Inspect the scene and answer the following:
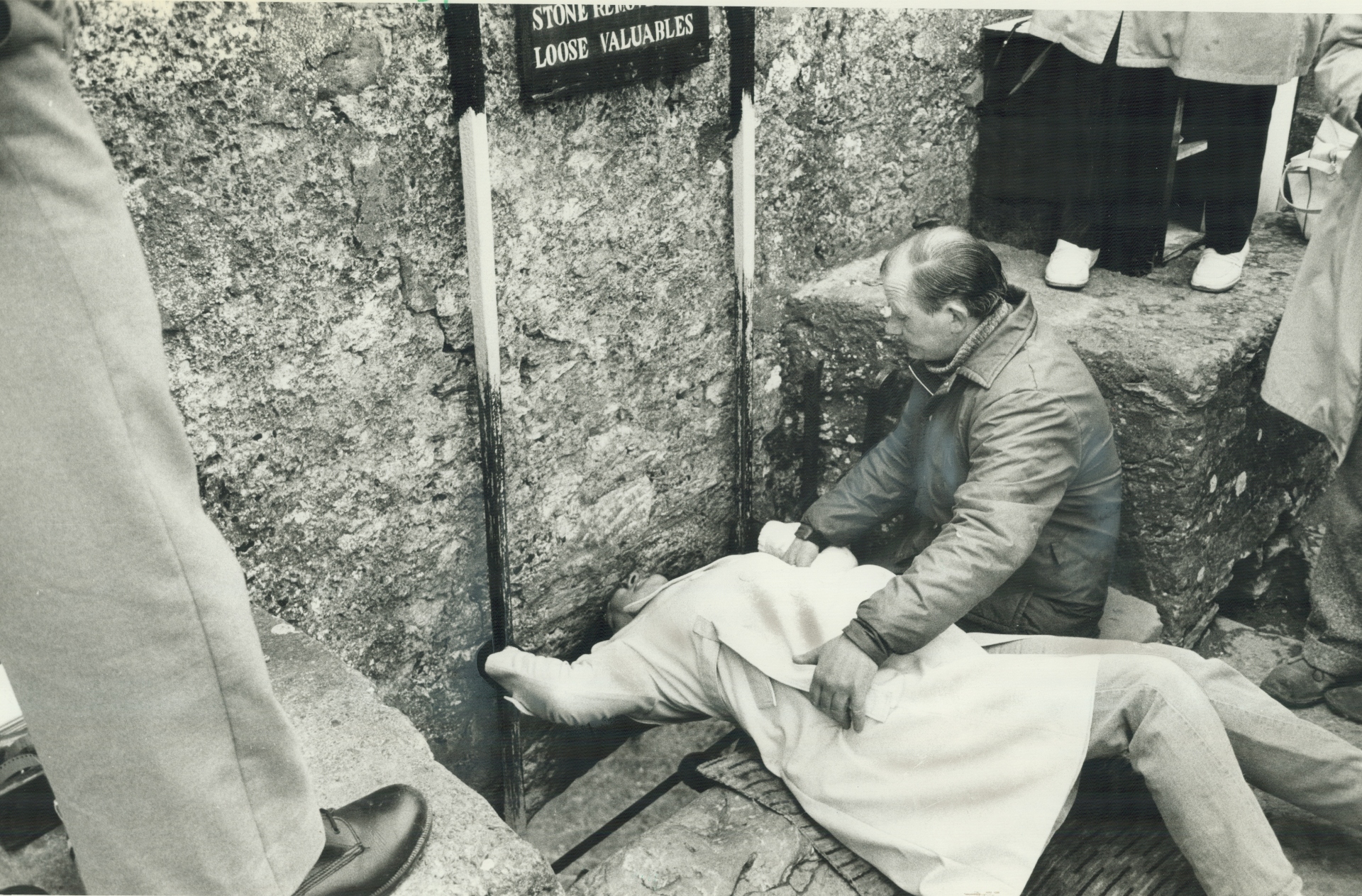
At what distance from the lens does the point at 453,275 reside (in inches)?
86.6

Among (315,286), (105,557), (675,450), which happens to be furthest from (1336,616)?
(105,557)

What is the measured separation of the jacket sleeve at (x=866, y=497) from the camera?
2.56 m

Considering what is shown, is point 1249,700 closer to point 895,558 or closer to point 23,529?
point 895,558

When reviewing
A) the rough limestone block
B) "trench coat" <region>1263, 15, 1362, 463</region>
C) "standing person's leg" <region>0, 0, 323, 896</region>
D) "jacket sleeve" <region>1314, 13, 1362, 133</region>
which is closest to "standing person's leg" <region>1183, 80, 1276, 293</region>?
"trench coat" <region>1263, 15, 1362, 463</region>

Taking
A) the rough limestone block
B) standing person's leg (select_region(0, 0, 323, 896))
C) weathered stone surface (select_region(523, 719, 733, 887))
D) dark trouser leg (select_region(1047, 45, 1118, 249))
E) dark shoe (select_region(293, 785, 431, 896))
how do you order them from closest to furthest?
standing person's leg (select_region(0, 0, 323, 896)) < dark shoe (select_region(293, 785, 431, 896)) < the rough limestone block < weathered stone surface (select_region(523, 719, 733, 887)) < dark trouser leg (select_region(1047, 45, 1118, 249))

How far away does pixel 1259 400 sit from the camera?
2.82 meters

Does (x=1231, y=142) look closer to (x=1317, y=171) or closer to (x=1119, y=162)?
(x=1119, y=162)

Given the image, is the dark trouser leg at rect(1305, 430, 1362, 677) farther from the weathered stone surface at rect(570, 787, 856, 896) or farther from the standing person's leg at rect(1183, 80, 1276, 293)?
the weathered stone surface at rect(570, 787, 856, 896)

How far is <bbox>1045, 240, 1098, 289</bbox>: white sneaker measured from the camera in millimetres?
2928

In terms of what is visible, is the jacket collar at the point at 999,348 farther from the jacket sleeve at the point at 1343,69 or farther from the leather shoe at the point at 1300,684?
the leather shoe at the point at 1300,684

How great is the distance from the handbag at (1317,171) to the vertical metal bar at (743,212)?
1.57 meters

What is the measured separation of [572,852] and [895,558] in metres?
1.01

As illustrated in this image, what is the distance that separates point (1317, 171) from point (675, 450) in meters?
1.91

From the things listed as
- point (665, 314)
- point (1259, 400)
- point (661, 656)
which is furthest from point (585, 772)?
point (1259, 400)
